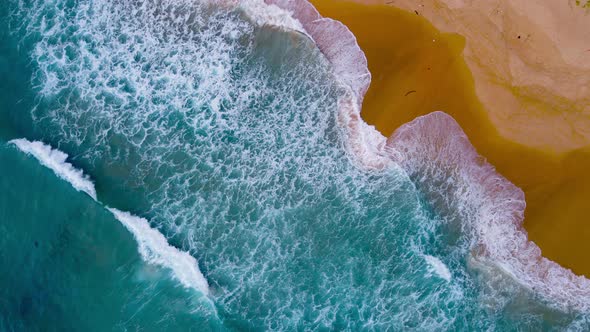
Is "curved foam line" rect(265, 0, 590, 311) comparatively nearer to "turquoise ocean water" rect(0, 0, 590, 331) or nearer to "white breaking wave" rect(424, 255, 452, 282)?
"turquoise ocean water" rect(0, 0, 590, 331)

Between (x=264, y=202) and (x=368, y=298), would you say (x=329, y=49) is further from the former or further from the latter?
(x=368, y=298)

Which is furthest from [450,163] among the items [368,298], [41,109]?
[41,109]

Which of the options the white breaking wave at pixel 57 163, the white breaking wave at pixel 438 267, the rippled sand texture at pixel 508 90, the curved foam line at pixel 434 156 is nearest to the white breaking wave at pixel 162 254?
the white breaking wave at pixel 57 163

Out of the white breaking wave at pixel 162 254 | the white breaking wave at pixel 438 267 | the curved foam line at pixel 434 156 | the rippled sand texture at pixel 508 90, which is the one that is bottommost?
the white breaking wave at pixel 162 254

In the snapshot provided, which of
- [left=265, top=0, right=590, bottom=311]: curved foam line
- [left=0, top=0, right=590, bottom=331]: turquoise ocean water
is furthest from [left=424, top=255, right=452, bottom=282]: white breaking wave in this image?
[left=265, top=0, right=590, bottom=311]: curved foam line

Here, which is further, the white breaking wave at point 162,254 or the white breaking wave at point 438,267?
the white breaking wave at point 438,267

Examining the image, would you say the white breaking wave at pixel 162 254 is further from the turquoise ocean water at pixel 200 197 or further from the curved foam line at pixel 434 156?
the curved foam line at pixel 434 156

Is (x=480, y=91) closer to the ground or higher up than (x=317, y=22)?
higher up

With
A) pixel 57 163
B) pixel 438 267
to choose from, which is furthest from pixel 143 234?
pixel 438 267
